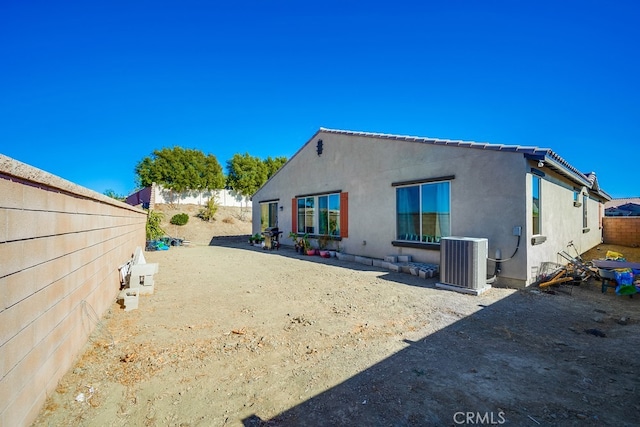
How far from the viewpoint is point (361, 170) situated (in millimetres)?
9719

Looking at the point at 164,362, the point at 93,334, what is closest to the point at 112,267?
the point at 93,334

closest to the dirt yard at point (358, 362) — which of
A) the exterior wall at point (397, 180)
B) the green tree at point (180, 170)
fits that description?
the exterior wall at point (397, 180)

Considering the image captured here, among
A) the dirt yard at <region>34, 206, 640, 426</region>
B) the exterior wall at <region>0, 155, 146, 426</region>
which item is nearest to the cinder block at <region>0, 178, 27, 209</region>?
the exterior wall at <region>0, 155, 146, 426</region>

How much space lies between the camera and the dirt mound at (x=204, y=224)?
1985 cm

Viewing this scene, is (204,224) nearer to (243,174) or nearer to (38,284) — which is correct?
(243,174)

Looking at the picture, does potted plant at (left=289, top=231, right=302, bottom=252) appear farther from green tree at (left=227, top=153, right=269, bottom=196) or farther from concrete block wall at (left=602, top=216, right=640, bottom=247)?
green tree at (left=227, top=153, right=269, bottom=196)

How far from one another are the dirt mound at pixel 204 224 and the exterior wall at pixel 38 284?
15376 millimetres

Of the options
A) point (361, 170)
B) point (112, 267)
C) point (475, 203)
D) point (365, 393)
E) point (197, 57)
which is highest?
point (197, 57)

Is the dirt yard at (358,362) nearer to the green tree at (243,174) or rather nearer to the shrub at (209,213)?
the shrub at (209,213)

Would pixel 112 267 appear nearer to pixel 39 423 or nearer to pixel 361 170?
pixel 39 423

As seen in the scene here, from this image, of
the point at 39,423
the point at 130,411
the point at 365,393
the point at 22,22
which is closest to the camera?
the point at 39,423

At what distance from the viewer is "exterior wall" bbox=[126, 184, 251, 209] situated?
22.8m

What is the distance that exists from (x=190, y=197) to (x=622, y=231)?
103 ft

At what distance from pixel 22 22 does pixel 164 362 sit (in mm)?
8510
